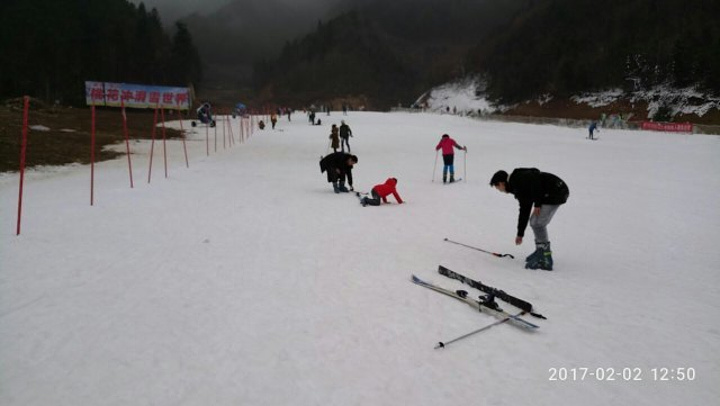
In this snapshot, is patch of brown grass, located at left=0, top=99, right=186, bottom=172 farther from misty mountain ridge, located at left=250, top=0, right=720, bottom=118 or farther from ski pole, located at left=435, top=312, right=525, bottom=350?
misty mountain ridge, located at left=250, top=0, right=720, bottom=118

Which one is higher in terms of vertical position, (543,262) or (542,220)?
(542,220)

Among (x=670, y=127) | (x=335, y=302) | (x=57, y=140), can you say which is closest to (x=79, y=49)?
(x=57, y=140)

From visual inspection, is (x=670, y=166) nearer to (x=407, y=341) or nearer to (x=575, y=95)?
A: (x=407, y=341)

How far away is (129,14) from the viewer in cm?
11244

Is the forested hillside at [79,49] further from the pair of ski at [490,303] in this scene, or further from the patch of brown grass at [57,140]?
the pair of ski at [490,303]

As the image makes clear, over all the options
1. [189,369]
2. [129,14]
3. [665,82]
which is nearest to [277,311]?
[189,369]

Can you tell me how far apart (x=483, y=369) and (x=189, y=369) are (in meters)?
2.68

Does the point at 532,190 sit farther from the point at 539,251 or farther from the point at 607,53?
the point at 607,53

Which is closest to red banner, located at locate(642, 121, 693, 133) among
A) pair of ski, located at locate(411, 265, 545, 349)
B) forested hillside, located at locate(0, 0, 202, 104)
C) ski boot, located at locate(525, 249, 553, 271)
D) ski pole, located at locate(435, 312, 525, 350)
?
ski boot, located at locate(525, 249, 553, 271)

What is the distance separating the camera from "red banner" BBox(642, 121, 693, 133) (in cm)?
3384

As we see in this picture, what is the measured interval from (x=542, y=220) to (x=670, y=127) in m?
35.3

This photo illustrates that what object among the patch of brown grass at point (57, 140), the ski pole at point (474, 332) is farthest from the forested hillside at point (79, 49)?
the ski pole at point (474, 332)

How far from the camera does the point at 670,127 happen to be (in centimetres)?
3484

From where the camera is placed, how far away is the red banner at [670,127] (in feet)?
111
